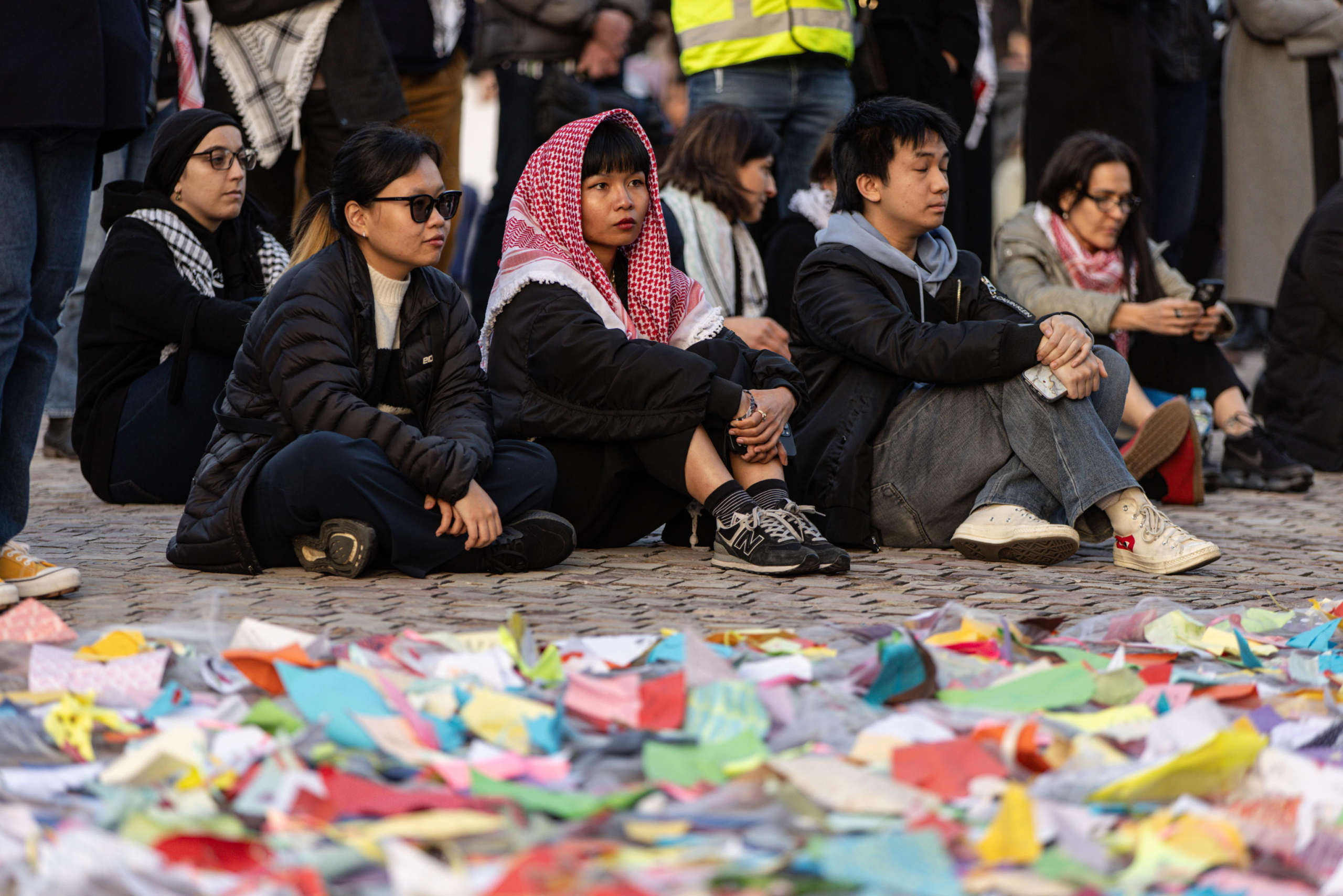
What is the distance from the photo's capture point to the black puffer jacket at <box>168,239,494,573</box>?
3.49m

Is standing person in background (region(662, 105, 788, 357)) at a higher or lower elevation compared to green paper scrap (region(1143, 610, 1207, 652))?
higher

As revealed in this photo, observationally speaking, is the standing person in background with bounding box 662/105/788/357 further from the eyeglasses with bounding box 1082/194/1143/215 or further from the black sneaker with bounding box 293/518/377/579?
the black sneaker with bounding box 293/518/377/579

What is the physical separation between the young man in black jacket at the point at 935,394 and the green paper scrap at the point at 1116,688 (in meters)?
1.42

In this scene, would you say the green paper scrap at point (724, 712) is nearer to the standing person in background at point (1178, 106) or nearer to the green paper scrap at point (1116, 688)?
the green paper scrap at point (1116, 688)

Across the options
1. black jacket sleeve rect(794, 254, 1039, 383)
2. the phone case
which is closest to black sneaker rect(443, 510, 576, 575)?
black jacket sleeve rect(794, 254, 1039, 383)

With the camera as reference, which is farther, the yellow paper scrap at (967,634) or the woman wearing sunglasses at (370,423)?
the woman wearing sunglasses at (370,423)

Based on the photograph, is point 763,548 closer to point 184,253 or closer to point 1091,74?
point 184,253

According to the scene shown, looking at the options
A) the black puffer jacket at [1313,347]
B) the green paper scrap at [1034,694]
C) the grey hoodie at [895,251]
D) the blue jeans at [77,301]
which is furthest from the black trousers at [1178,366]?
the blue jeans at [77,301]

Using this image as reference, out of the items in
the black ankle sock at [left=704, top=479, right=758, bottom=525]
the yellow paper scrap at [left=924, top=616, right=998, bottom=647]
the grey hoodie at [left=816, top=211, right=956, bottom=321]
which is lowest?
the yellow paper scrap at [left=924, top=616, right=998, bottom=647]

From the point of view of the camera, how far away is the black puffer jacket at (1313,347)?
601 centimetres

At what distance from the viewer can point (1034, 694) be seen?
2.32 meters

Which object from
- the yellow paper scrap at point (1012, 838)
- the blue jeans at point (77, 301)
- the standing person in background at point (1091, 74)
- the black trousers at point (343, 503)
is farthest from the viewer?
the standing person in background at point (1091, 74)

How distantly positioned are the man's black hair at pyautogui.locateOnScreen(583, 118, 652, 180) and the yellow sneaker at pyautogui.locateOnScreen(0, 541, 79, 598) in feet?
5.72

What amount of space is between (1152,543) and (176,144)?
3243 mm
